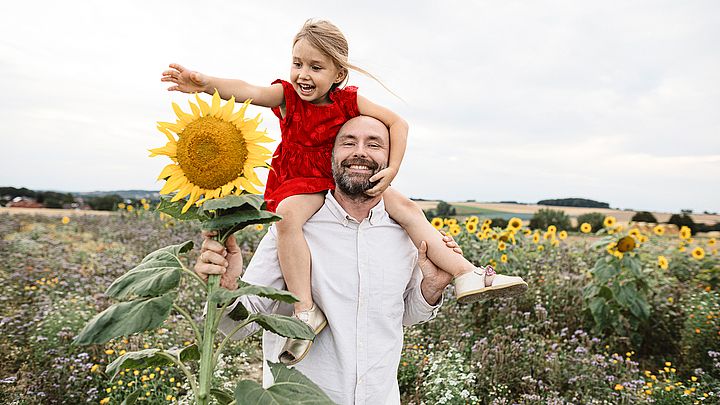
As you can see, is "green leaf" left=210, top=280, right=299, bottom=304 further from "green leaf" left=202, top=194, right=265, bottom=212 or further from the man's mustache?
the man's mustache

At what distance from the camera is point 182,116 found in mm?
1487

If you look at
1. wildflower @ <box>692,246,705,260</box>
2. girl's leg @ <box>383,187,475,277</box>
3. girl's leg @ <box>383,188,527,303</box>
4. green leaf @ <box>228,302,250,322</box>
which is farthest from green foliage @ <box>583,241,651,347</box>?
green leaf @ <box>228,302,250,322</box>

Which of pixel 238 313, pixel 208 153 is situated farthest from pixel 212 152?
pixel 238 313

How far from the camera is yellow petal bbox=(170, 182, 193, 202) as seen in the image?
1.50 meters

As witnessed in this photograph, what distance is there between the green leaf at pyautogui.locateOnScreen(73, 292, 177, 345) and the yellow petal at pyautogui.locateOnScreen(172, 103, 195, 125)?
0.45 meters

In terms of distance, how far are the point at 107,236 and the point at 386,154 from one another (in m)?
8.25

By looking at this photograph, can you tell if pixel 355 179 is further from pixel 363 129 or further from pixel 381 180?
pixel 363 129

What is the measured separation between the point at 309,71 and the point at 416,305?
3.63ft

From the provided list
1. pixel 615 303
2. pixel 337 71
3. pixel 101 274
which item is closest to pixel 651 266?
pixel 615 303

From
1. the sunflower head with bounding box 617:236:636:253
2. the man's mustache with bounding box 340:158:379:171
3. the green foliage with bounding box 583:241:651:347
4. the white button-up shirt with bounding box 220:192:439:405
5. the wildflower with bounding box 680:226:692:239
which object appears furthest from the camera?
the wildflower with bounding box 680:226:692:239

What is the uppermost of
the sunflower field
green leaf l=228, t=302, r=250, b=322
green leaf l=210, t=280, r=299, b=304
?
green leaf l=210, t=280, r=299, b=304

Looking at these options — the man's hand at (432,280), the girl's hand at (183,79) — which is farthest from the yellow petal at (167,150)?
the man's hand at (432,280)

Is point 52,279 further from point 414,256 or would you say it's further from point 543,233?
point 543,233

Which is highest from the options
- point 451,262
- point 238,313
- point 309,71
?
point 309,71
